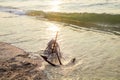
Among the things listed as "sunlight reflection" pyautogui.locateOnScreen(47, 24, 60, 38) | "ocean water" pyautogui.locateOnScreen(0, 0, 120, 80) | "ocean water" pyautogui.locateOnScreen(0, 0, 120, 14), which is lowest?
"ocean water" pyautogui.locateOnScreen(0, 0, 120, 80)

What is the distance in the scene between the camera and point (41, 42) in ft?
39.0

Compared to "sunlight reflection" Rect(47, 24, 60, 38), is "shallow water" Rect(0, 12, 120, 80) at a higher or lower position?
lower

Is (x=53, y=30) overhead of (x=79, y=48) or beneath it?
overhead

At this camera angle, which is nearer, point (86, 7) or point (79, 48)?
A: point (79, 48)

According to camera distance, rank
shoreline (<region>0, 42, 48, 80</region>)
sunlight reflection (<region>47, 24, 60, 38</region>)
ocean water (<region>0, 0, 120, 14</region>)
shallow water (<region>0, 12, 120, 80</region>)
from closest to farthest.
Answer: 1. shoreline (<region>0, 42, 48, 80</region>)
2. shallow water (<region>0, 12, 120, 80</region>)
3. sunlight reflection (<region>47, 24, 60, 38</region>)
4. ocean water (<region>0, 0, 120, 14</region>)

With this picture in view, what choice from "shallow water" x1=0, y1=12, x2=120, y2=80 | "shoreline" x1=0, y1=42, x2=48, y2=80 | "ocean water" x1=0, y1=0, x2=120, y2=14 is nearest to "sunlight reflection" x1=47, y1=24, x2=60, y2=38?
"shallow water" x1=0, y1=12, x2=120, y2=80

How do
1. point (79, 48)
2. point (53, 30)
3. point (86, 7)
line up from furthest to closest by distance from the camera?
point (86, 7) < point (53, 30) < point (79, 48)

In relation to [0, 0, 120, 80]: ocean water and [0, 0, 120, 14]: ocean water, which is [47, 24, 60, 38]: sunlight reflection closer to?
[0, 0, 120, 80]: ocean water

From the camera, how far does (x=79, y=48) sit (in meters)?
10.7

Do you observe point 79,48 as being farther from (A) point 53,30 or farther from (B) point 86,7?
(B) point 86,7

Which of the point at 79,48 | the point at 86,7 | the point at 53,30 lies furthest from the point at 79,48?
the point at 86,7

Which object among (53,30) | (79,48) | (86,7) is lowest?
(79,48)

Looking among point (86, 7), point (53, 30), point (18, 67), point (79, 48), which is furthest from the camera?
point (86, 7)

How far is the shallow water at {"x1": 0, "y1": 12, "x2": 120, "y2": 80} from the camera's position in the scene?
25.9 feet
